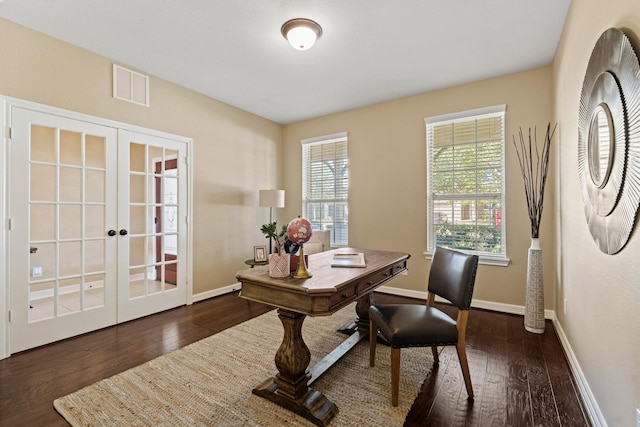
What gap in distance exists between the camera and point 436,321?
74.6 inches

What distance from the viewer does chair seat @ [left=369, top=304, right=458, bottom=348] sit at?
176 centimetres

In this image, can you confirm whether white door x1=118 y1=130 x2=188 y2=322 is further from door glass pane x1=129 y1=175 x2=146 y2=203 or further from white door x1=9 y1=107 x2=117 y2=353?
white door x1=9 y1=107 x2=117 y2=353

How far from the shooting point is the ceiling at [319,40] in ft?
7.49

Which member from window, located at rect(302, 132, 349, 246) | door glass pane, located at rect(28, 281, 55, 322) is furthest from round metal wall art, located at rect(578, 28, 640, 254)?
door glass pane, located at rect(28, 281, 55, 322)

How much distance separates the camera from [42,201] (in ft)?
8.65

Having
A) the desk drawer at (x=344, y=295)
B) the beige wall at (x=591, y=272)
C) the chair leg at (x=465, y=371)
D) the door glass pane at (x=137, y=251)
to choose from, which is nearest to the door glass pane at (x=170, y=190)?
the door glass pane at (x=137, y=251)

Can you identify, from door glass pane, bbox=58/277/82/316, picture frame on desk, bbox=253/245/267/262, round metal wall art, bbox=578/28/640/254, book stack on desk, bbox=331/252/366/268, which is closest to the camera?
round metal wall art, bbox=578/28/640/254

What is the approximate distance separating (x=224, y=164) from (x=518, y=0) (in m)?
3.71

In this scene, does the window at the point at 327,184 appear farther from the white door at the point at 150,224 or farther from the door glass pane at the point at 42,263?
the door glass pane at the point at 42,263

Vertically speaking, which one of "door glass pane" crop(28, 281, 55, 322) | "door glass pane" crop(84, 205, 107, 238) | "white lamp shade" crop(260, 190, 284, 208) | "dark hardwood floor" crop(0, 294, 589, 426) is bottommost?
"dark hardwood floor" crop(0, 294, 589, 426)

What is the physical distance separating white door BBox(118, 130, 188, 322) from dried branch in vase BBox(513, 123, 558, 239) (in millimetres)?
4098

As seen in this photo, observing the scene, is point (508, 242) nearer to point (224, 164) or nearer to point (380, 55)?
point (380, 55)

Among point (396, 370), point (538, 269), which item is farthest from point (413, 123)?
point (396, 370)

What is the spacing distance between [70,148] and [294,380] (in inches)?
119
